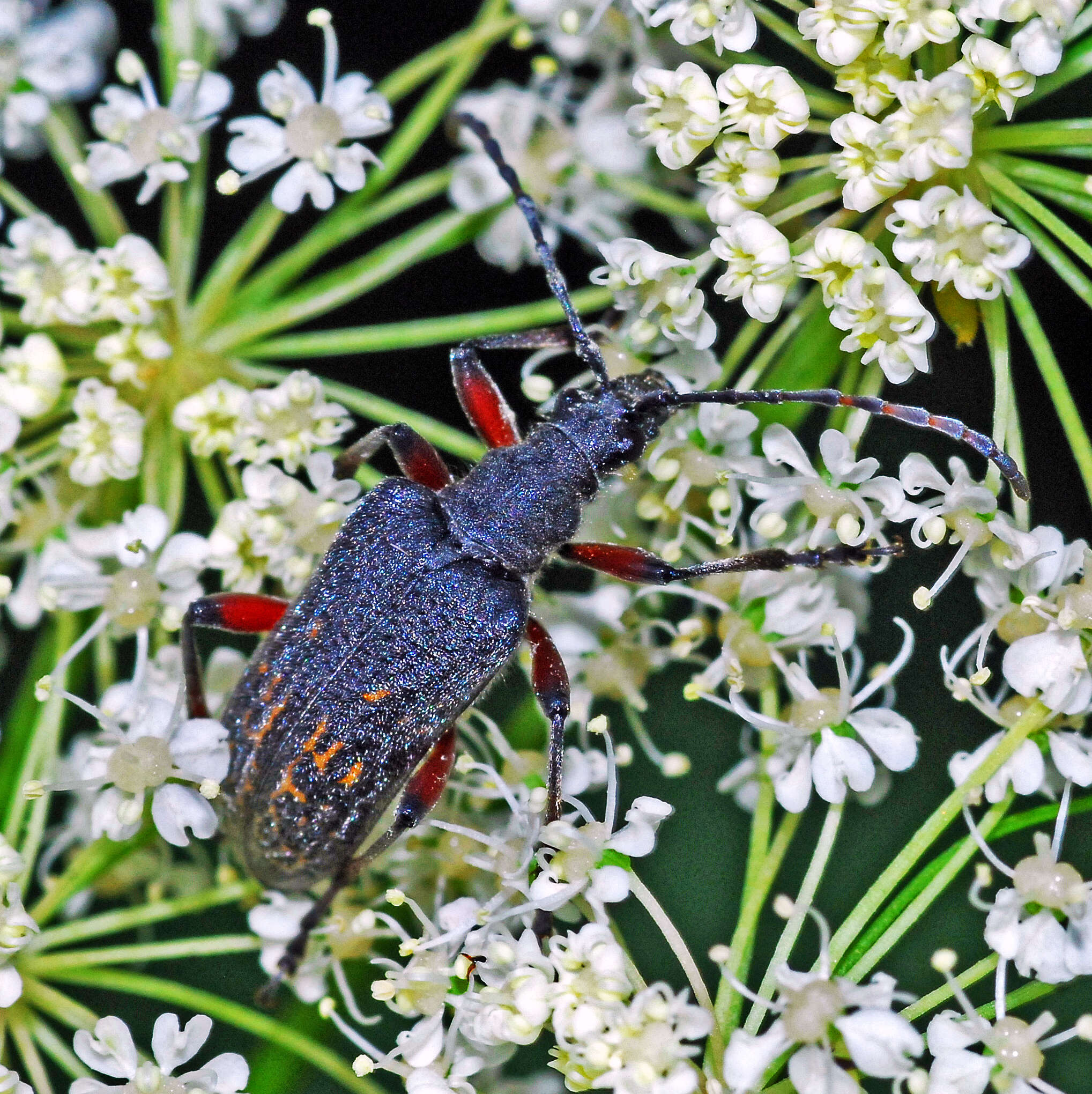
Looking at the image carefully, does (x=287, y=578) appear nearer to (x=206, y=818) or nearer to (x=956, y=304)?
(x=206, y=818)

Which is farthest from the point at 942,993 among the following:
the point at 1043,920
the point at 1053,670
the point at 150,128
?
the point at 150,128

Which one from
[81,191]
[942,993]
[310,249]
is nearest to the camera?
[942,993]

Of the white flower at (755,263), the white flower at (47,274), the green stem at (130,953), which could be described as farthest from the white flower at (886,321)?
the green stem at (130,953)

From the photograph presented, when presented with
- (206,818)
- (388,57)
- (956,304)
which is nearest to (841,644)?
(956,304)

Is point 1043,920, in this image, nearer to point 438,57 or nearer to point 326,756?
point 326,756

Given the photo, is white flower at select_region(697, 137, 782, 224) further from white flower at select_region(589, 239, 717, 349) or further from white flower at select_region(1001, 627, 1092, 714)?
white flower at select_region(1001, 627, 1092, 714)

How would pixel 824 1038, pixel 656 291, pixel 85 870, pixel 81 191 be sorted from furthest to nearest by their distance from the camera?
pixel 81 191
pixel 85 870
pixel 656 291
pixel 824 1038
